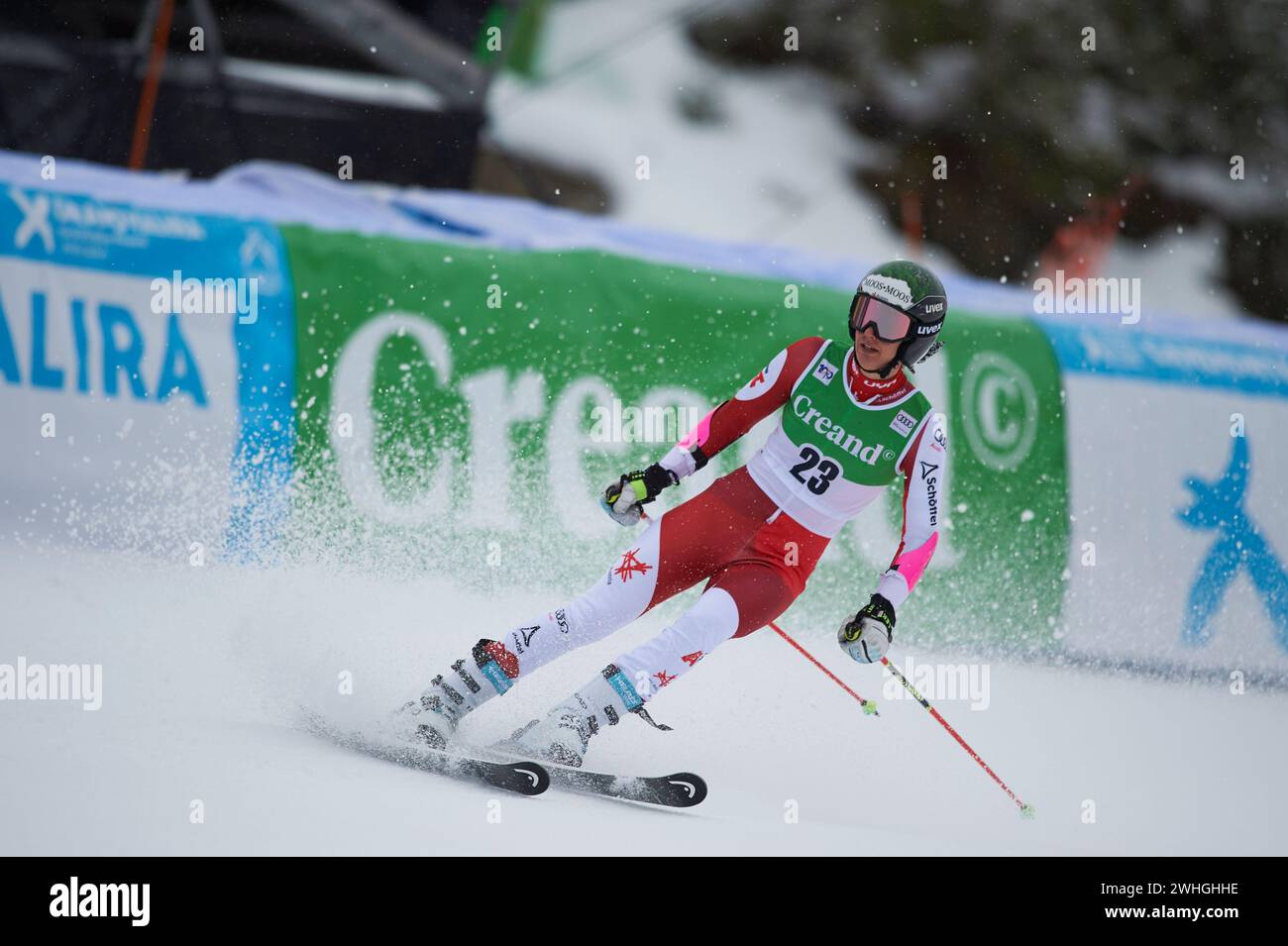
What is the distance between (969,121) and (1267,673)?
12.9m

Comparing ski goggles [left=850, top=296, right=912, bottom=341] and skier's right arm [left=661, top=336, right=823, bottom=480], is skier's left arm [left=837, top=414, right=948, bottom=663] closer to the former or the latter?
ski goggles [left=850, top=296, right=912, bottom=341]

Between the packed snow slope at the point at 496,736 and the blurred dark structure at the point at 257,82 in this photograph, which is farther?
the blurred dark structure at the point at 257,82

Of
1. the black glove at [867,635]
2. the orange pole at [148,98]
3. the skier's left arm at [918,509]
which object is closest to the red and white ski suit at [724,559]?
the skier's left arm at [918,509]

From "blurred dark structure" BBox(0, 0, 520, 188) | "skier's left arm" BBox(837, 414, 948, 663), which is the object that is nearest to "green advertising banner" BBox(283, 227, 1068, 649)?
"skier's left arm" BBox(837, 414, 948, 663)

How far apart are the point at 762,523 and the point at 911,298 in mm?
820

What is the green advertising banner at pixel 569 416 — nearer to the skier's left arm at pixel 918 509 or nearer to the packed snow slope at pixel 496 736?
the packed snow slope at pixel 496 736

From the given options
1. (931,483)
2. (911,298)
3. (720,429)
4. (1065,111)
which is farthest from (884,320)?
(1065,111)

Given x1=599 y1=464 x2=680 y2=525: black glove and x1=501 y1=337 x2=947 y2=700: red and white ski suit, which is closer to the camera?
x1=501 y1=337 x2=947 y2=700: red and white ski suit

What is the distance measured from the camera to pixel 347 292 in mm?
6457

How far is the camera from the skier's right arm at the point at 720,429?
174 inches

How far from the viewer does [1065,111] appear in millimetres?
18844

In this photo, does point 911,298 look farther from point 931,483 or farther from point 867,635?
point 867,635

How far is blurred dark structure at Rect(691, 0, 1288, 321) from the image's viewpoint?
59.3 ft

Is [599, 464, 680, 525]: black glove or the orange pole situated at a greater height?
the orange pole
